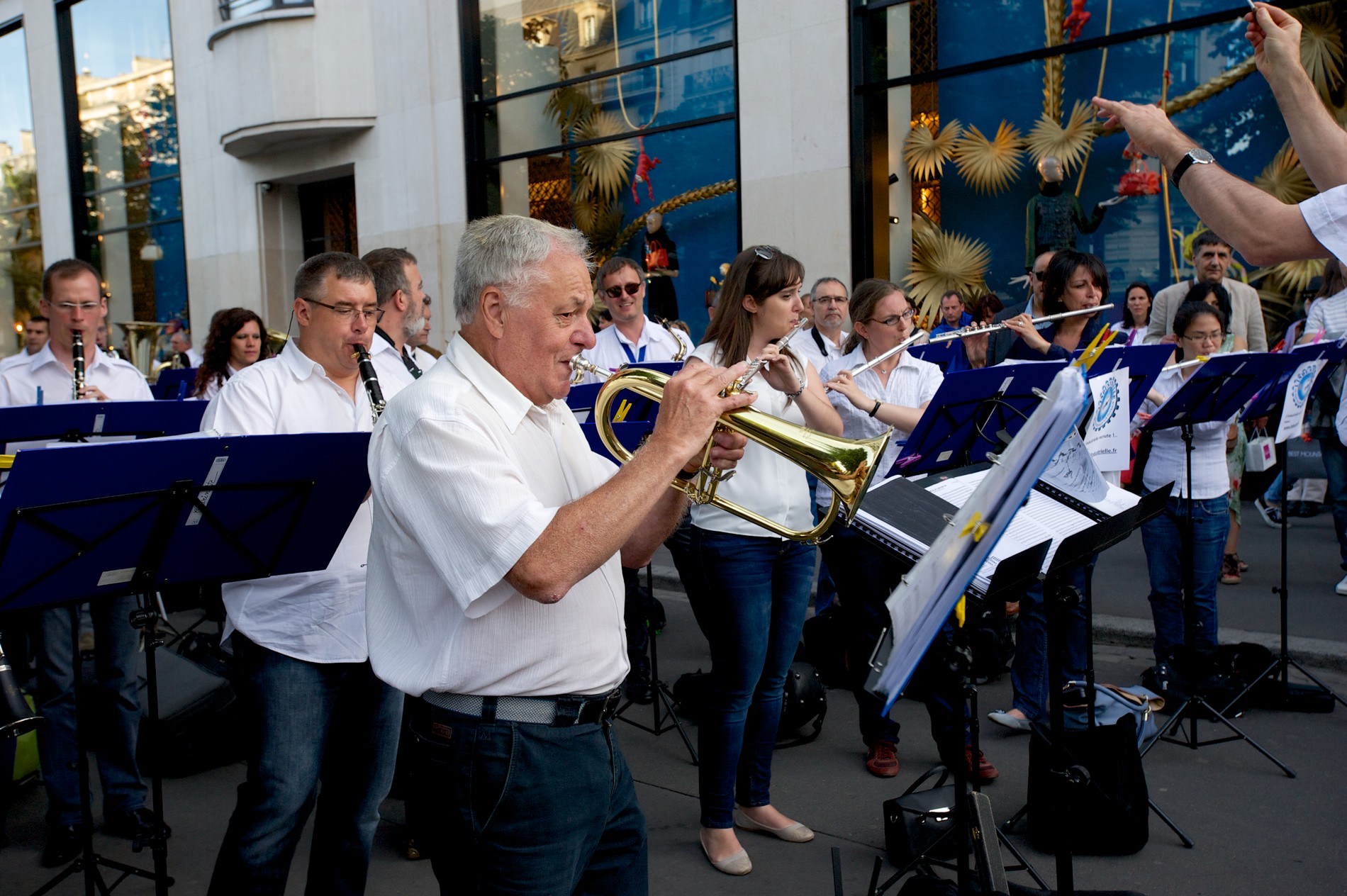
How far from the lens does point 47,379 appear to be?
16.4 ft

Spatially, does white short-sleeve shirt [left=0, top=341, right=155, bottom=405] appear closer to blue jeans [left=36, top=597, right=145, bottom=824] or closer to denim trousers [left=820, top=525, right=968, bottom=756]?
blue jeans [left=36, top=597, right=145, bottom=824]

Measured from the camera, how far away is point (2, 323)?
24.0 m

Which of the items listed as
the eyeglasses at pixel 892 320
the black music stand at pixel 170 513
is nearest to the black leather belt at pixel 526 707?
the black music stand at pixel 170 513

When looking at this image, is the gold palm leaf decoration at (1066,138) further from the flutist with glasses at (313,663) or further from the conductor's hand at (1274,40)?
the flutist with glasses at (313,663)

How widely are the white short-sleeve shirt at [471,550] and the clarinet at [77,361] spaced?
319cm

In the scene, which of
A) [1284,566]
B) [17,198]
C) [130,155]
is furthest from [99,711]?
[17,198]

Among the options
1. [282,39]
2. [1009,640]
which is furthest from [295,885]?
[282,39]

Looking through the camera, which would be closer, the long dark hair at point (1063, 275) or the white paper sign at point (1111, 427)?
the white paper sign at point (1111, 427)

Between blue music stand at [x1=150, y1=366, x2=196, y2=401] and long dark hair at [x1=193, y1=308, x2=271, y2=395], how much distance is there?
1.66 metres

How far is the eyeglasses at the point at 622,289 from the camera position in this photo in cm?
660

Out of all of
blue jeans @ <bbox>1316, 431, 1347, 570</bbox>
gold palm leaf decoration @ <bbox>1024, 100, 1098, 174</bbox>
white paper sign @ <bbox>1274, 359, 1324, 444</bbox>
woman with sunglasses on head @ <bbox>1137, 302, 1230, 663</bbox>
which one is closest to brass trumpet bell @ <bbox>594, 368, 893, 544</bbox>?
woman with sunglasses on head @ <bbox>1137, 302, 1230, 663</bbox>

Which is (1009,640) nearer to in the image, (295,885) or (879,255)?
(295,885)

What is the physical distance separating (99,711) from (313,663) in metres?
1.83

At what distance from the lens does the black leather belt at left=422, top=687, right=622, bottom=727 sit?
2.15 meters
